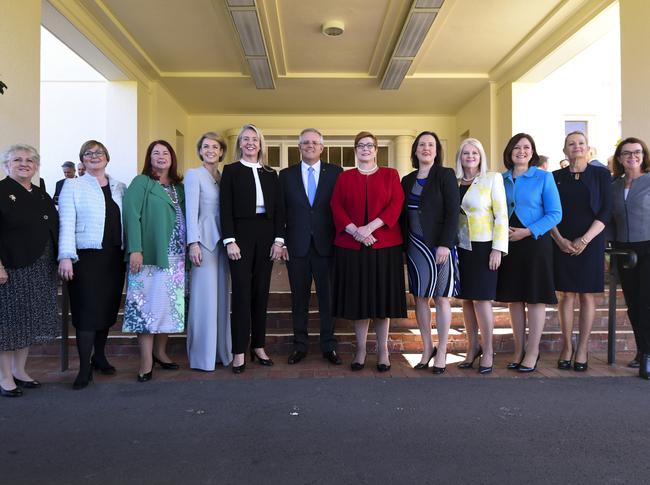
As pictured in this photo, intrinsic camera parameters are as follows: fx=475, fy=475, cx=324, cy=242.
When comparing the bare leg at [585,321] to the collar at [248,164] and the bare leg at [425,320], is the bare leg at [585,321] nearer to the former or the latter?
the bare leg at [425,320]

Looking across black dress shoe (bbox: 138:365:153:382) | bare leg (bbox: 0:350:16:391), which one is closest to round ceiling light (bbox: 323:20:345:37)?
black dress shoe (bbox: 138:365:153:382)

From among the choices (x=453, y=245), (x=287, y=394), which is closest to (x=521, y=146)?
(x=453, y=245)

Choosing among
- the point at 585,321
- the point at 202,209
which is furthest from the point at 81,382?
the point at 585,321

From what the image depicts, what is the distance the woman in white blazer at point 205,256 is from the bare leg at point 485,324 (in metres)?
1.98

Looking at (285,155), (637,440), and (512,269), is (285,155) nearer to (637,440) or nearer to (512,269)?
(512,269)

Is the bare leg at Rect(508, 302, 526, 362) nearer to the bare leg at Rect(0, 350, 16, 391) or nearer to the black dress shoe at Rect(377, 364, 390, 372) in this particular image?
the black dress shoe at Rect(377, 364, 390, 372)

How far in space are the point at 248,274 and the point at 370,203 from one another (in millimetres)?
1083

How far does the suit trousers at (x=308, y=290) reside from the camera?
150 inches

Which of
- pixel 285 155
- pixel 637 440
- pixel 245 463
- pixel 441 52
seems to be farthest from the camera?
pixel 285 155

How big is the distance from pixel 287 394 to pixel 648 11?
17.2 feet

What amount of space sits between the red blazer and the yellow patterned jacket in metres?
0.51

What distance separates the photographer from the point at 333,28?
6.34 metres

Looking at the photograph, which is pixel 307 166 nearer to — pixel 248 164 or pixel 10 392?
pixel 248 164

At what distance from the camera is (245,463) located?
2.21 metres
